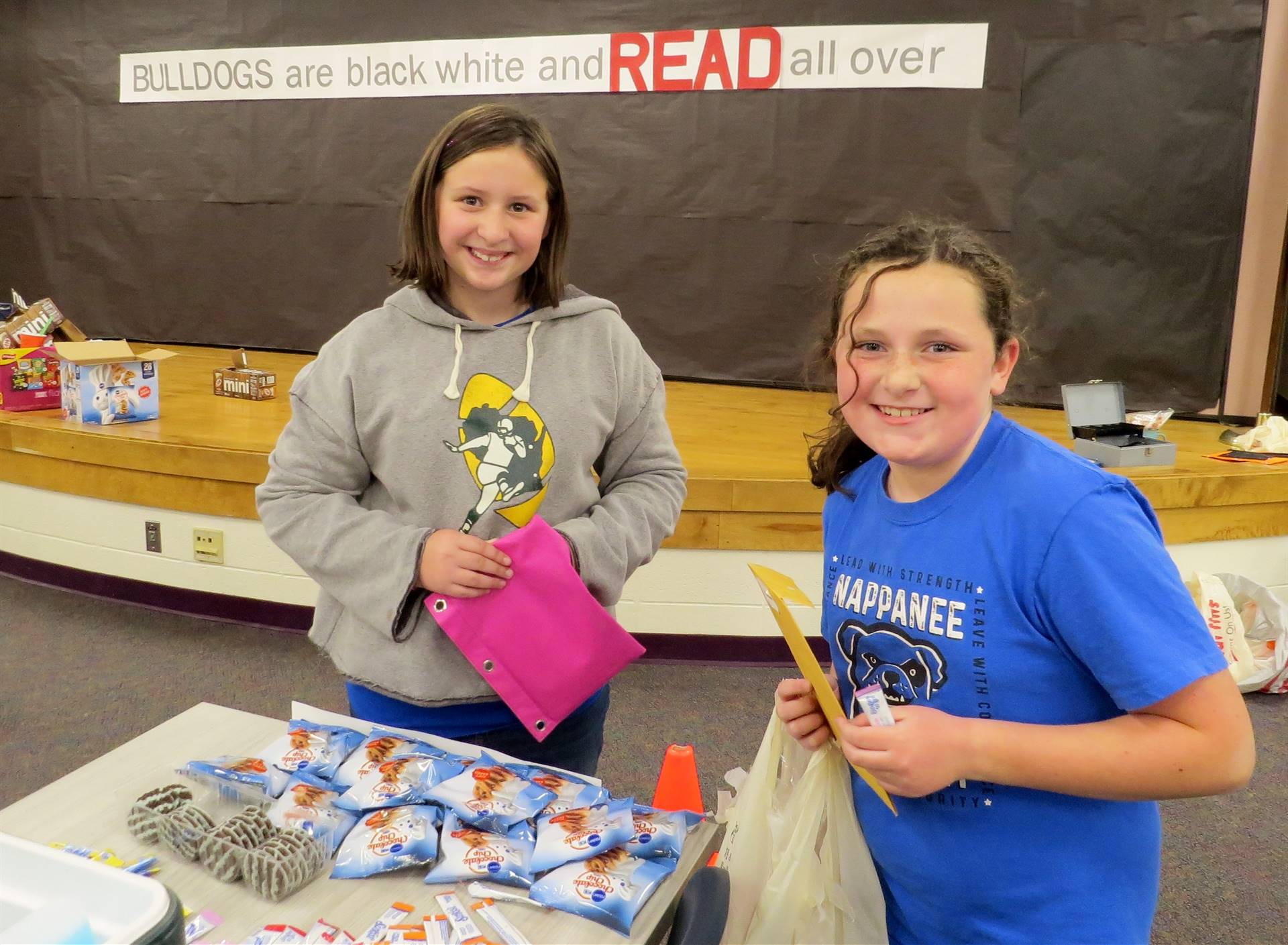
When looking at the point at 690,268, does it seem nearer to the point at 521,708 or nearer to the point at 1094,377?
the point at 1094,377

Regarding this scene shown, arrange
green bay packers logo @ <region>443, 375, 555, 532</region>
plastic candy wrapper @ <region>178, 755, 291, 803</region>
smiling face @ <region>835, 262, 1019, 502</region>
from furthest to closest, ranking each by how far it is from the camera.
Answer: green bay packers logo @ <region>443, 375, 555, 532</region> < plastic candy wrapper @ <region>178, 755, 291, 803</region> < smiling face @ <region>835, 262, 1019, 502</region>

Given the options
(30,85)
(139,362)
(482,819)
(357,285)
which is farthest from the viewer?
(30,85)

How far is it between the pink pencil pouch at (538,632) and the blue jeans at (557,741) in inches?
3.7

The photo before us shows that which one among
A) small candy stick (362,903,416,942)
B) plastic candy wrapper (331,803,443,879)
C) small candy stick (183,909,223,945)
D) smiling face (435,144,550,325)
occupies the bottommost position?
small candy stick (183,909,223,945)

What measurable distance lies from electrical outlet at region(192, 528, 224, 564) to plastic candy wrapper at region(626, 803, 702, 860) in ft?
7.85

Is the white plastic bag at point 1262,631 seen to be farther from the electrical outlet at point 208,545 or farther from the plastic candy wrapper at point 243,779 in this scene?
the electrical outlet at point 208,545

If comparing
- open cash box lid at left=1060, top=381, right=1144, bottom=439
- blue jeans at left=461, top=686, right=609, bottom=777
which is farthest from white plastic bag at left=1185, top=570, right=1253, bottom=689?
blue jeans at left=461, top=686, right=609, bottom=777

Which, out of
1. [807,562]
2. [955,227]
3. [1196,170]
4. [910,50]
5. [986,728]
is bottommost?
[807,562]

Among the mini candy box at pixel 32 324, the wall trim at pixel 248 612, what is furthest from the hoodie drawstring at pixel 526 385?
the mini candy box at pixel 32 324

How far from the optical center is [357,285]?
495 cm

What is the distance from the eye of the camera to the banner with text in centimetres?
407

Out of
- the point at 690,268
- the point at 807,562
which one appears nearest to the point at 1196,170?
the point at 690,268

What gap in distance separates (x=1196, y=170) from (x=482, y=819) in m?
3.98

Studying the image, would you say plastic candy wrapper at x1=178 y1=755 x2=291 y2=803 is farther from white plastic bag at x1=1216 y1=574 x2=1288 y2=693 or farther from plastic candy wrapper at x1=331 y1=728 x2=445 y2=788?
white plastic bag at x1=1216 y1=574 x2=1288 y2=693
